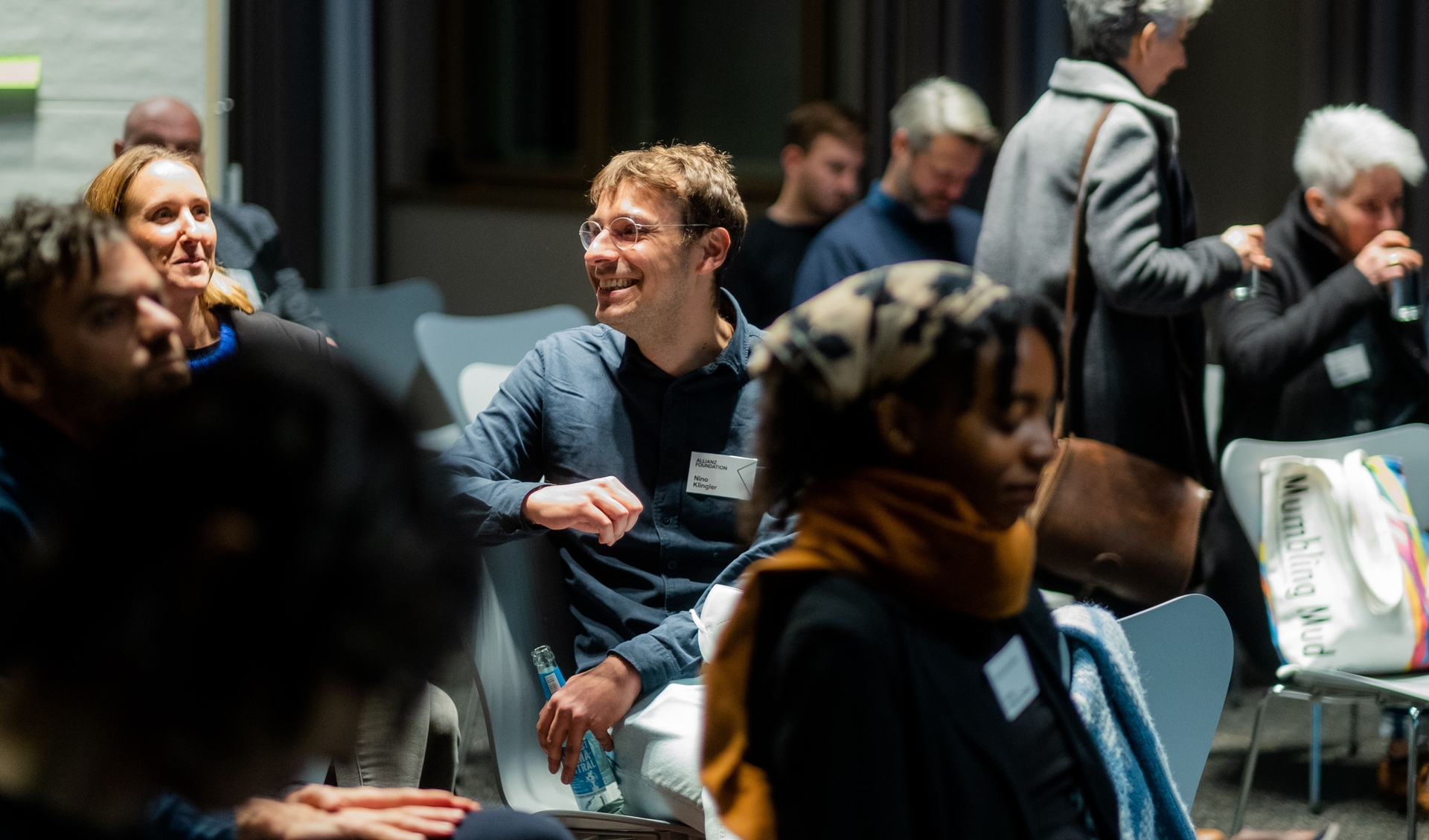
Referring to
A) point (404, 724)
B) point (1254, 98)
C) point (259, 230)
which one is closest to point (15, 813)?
point (404, 724)

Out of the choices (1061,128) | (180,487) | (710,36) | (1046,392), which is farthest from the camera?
(710,36)

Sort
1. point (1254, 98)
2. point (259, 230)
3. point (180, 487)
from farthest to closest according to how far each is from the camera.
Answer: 1. point (1254, 98)
2. point (259, 230)
3. point (180, 487)

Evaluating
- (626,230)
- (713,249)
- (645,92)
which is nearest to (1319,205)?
(713,249)

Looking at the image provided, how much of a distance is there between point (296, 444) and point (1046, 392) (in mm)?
709

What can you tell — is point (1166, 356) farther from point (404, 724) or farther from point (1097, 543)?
point (404, 724)

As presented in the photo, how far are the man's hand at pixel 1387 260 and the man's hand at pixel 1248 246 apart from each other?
0.47 metres

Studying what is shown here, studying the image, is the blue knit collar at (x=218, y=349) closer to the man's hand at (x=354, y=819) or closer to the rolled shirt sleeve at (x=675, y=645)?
the rolled shirt sleeve at (x=675, y=645)

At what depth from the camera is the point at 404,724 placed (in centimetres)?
86

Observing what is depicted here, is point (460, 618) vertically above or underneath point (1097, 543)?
above

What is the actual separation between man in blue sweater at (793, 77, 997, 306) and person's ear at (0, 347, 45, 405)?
8.10 ft

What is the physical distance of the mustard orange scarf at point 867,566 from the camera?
1192mm

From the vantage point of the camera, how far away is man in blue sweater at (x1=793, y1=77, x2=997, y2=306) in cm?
369

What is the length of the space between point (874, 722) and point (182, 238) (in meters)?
1.68

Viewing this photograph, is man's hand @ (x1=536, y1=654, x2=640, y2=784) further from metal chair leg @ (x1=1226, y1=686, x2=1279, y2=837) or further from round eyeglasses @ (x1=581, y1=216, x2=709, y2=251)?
metal chair leg @ (x1=1226, y1=686, x2=1279, y2=837)
